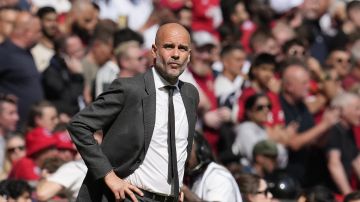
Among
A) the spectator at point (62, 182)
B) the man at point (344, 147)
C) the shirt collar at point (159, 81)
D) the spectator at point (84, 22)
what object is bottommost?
the man at point (344, 147)

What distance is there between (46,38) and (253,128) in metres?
3.11

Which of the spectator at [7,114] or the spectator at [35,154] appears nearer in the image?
the spectator at [35,154]

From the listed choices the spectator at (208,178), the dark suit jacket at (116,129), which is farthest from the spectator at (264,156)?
the dark suit jacket at (116,129)

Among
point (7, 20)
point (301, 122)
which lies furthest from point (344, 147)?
point (7, 20)

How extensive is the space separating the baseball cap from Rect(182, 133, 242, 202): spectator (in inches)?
102

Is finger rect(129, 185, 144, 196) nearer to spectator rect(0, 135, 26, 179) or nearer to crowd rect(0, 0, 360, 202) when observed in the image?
crowd rect(0, 0, 360, 202)

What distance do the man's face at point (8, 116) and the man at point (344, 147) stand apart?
11.3 feet

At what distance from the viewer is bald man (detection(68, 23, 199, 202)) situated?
604 cm

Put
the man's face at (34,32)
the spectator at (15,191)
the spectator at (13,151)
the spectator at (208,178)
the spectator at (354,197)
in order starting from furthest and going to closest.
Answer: the man's face at (34,32) < the spectator at (13,151) < the spectator at (354,197) < the spectator at (15,191) < the spectator at (208,178)

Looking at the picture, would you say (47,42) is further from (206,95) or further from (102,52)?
(206,95)

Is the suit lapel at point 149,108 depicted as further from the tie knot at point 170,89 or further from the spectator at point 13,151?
the spectator at point 13,151

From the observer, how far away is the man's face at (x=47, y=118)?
10.8 m

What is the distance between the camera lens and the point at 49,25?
1270 centimetres

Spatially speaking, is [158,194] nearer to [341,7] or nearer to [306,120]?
[306,120]
